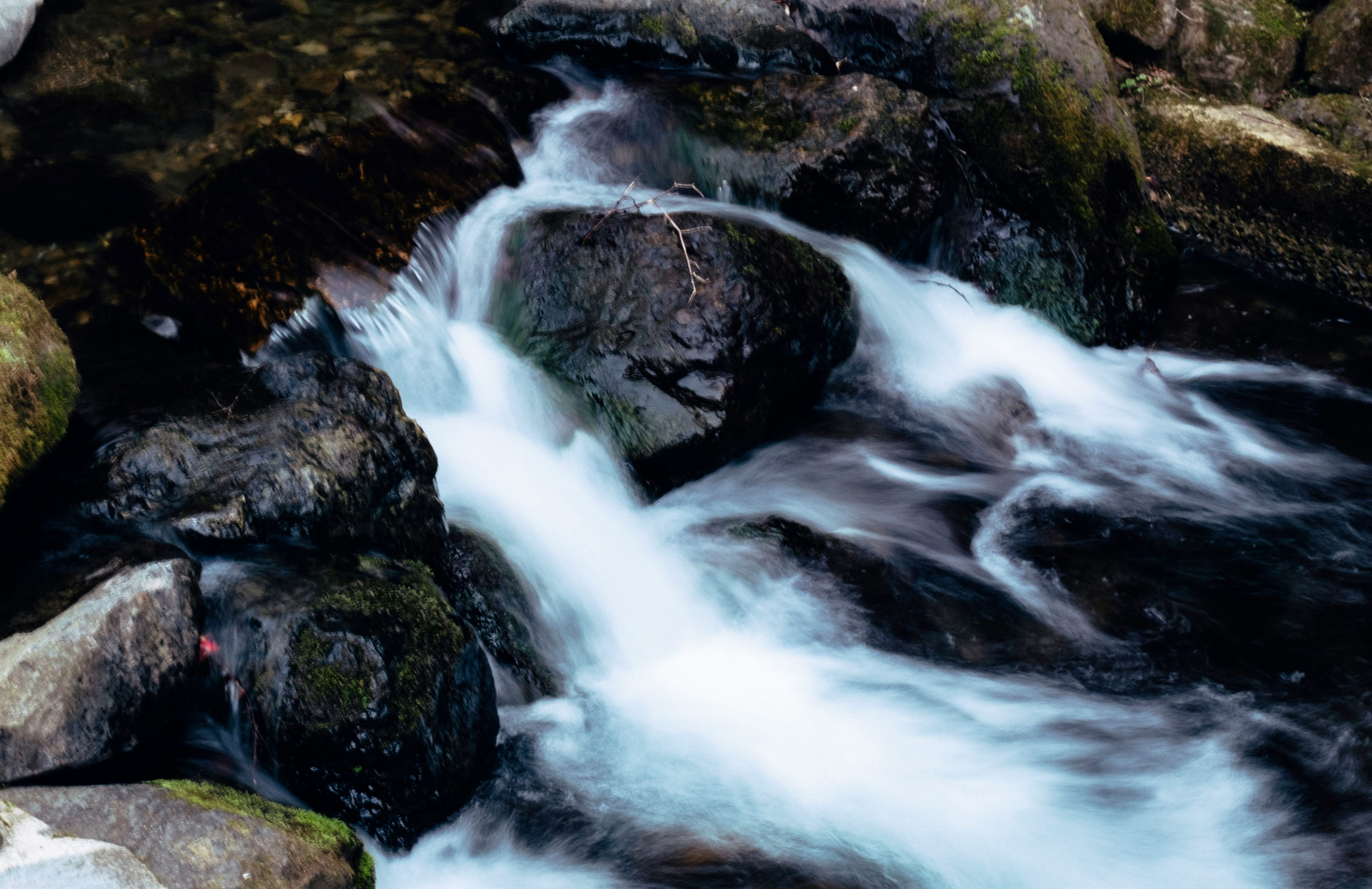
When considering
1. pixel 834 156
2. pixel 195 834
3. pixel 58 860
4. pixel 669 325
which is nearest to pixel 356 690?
pixel 195 834

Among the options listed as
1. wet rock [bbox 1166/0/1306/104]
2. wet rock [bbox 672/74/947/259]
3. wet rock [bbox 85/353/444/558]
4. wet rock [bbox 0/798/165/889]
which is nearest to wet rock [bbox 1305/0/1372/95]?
wet rock [bbox 1166/0/1306/104]

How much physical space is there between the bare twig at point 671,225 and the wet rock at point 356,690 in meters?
2.23

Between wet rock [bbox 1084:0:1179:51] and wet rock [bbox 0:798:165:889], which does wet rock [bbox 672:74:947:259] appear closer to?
wet rock [bbox 1084:0:1179:51]

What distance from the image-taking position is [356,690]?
311cm

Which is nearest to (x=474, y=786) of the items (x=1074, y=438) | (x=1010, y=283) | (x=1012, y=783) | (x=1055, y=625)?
(x=1012, y=783)

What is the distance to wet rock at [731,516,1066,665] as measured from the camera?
4281 millimetres

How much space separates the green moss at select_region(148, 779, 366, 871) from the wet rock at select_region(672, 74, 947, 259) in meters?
4.33

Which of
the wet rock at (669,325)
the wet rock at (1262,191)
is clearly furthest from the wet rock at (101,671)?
the wet rock at (1262,191)

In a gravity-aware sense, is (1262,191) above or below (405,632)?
above

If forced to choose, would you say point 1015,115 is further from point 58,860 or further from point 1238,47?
point 58,860

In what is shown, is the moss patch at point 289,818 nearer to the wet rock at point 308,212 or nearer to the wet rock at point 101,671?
the wet rock at point 101,671

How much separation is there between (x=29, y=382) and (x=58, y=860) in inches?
77.6

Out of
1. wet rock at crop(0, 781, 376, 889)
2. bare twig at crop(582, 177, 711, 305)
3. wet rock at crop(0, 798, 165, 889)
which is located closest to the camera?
wet rock at crop(0, 798, 165, 889)

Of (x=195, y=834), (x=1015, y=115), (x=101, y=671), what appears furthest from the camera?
(x=1015, y=115)
